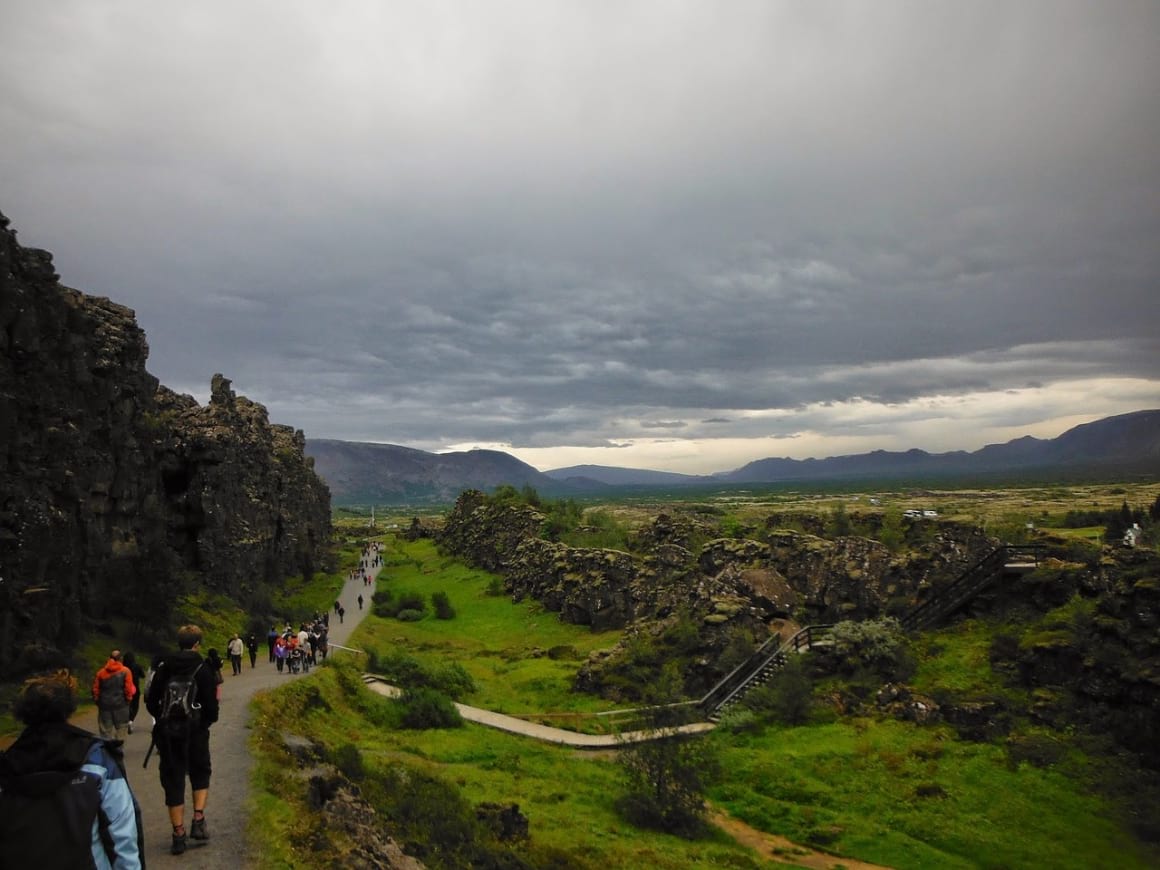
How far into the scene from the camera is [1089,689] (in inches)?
1083

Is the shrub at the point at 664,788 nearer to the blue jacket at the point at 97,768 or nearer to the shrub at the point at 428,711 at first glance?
the shrub at the point at 428,711

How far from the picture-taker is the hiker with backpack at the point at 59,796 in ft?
17.8

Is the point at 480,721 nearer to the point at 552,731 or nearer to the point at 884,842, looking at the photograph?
the point at 552,731

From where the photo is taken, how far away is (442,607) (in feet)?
252

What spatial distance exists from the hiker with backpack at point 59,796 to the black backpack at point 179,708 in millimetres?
4529

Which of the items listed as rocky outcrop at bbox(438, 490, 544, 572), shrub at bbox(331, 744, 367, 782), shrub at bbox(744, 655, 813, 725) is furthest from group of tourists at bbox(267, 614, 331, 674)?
rocky outcrop at bbox(438, 490, 544, 572)

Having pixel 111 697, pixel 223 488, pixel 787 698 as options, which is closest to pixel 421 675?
pixel 787 698

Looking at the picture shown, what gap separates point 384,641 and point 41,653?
35343 mm

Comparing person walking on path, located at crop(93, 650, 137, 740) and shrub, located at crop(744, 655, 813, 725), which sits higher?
person walking on path, located at crop(93, 650, 137, 740)

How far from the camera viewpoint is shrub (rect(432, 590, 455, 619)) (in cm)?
7581

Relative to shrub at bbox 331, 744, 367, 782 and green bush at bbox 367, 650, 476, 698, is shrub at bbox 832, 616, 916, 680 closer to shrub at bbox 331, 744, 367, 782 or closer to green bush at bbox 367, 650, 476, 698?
green bush at bbox 367, 650, 476, 698

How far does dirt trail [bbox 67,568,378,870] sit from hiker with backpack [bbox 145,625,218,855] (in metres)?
1.65

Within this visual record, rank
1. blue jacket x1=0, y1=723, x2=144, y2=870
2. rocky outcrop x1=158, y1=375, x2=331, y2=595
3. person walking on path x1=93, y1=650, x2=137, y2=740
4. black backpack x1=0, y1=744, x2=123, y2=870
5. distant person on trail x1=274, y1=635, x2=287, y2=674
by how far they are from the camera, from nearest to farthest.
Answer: black backpack x1=0, y1=744, x2=123, y2=870 → blue jacket x1=0, y1=723, x2=144, y2=870 → person walking on path x1=93, y1=650, x2=137, y2=740 → distant person on trail x1=274, y1=635, x2=287, y2=674 → rocky outcrop x1=158, y1=375, x2=331, y2=595

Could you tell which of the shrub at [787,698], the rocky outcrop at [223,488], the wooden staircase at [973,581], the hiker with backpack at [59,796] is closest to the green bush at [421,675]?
the shrub at [787,698]
